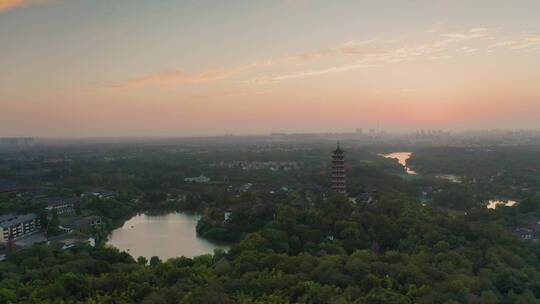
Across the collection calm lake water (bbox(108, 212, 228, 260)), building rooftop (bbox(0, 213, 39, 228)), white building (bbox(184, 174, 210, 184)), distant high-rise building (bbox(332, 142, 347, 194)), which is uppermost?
distant high-rise building (bbox(332, 142, 347, 194))

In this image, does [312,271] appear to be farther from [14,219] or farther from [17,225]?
[14,219]

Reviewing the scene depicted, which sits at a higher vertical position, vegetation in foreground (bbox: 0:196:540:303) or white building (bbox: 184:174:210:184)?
vegetation in foreground (bbox: 0:196:540:303)

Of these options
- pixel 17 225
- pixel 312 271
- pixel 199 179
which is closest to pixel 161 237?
pixel 17 225

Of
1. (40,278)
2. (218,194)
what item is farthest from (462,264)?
(218,194)

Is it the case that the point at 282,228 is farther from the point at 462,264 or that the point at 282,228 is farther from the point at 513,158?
the point at 513,158

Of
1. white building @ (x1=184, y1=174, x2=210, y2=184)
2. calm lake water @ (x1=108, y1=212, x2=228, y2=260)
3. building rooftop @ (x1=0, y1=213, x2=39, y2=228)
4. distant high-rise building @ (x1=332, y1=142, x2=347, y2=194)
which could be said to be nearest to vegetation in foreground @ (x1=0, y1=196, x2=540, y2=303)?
calm lake water @ (x1=108, y1=212, x2=228, y2=260)

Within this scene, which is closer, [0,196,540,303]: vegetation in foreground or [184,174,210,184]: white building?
[0,196,540,303]: vegetation in foreground

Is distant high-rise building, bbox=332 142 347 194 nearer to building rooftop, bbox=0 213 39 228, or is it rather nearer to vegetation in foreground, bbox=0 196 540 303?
vegetation in foreground, bbox=0 196 540 303

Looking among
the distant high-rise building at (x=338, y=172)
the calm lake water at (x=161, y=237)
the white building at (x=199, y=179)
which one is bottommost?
the calm lake water at (x=161, y=237)

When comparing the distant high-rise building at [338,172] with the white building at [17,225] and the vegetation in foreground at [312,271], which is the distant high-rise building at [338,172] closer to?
the vegetation in foreground at [312,271]

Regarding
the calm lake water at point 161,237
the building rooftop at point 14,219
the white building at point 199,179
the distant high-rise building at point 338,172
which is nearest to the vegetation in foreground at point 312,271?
the calm lake water at point 161,237
